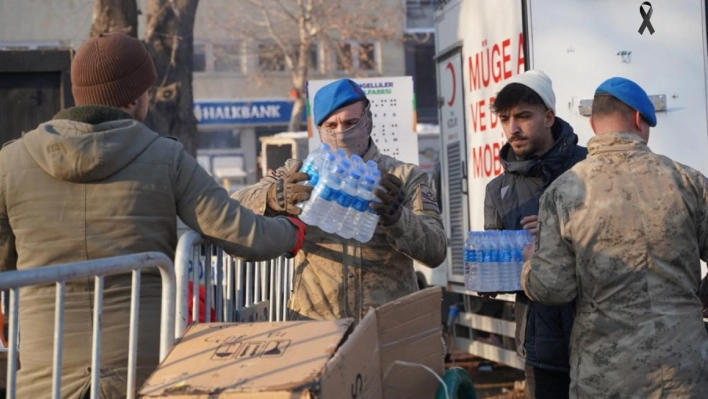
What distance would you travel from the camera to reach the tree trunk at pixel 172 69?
43.3 ft

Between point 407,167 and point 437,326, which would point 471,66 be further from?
point 437,326

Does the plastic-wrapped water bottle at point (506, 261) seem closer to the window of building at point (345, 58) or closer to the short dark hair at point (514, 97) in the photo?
the short dark hair at point (514, 97)

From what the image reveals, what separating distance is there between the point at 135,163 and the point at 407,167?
1.43 m

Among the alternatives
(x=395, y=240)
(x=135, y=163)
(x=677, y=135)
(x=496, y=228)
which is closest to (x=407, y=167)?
(x=395, y=240)

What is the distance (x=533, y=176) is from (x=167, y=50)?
929cm

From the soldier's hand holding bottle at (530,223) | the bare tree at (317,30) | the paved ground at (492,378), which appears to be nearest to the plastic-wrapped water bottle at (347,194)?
the soldier's hand holding bottle at (530,223)

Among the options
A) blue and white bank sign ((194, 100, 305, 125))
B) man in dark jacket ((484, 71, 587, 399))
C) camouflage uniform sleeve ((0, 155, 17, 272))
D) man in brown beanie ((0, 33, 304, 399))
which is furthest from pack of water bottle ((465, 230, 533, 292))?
blue and white bank sign ((194, 100, 305, 125))

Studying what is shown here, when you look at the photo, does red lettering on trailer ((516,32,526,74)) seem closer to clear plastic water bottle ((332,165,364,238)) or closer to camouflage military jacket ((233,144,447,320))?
camouflage military jacket ((233,144,447,320))

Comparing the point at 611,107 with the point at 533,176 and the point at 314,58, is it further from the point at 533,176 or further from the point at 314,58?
the point at 314,58

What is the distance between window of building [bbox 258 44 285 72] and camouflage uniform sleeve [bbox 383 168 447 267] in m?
35.6

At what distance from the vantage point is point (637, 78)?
817cm

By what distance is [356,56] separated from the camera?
4284 centimetres

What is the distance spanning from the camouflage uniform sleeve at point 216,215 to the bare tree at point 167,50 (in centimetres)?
959

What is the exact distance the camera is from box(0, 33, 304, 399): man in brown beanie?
3305mm
